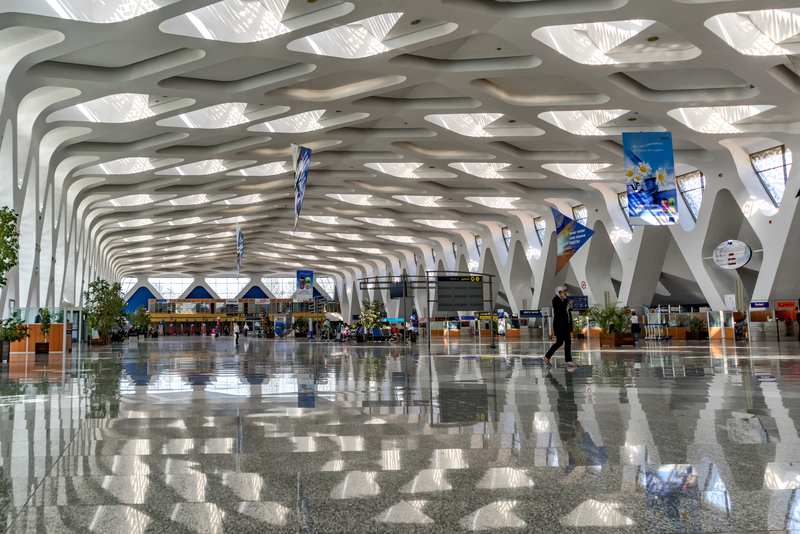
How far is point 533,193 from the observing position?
36719 mm

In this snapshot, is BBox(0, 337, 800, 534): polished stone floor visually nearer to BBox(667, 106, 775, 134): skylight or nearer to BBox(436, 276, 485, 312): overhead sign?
BBox(436, 276, 485, 312): overhead sign

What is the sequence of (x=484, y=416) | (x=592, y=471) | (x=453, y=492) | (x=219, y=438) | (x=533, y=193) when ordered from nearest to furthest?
(x=453, y=492)
(x=592, y=471)
(x=219, y=438)
(x=484, y=416)
(x=533, y=193)

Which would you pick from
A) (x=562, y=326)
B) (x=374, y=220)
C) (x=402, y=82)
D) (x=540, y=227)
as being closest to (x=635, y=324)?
(x=540, y=227)

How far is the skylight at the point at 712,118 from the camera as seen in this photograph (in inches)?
931

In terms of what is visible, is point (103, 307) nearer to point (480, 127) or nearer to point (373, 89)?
point (373, 89)

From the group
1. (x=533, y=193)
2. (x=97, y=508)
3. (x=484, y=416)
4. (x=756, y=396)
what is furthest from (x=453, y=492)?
(x=533, y=193)

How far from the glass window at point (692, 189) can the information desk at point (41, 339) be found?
→ 2808cm

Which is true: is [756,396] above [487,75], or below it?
below

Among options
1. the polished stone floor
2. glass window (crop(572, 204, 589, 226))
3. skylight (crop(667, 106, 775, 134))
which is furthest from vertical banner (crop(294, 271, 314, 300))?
the polished stone floor

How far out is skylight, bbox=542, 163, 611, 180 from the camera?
31.9m

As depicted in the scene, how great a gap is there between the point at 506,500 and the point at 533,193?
35088 millimetres

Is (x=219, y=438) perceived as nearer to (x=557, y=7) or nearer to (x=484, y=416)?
(x=484, y=416)

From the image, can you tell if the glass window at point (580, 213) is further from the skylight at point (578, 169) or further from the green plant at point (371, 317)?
the green plant at point (371, 317)

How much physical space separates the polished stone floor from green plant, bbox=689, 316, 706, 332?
28.0 meters
